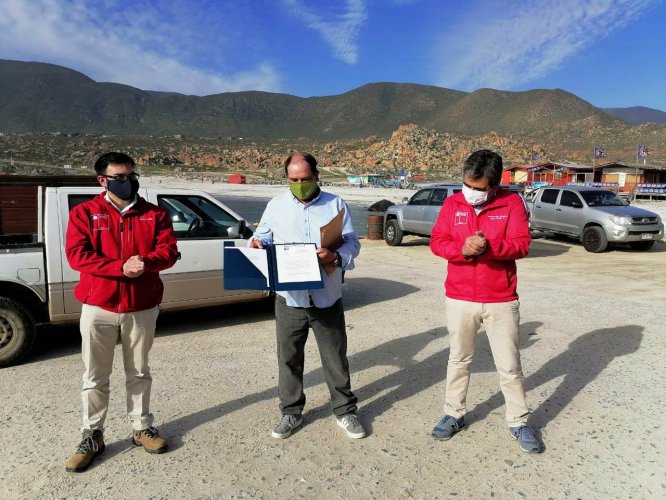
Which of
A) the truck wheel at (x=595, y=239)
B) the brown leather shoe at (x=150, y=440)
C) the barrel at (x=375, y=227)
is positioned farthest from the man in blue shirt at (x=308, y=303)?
the barrel at (x=375, y=227)

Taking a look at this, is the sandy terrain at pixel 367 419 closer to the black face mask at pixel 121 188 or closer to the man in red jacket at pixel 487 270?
the man in red jacket at pixel 487 270

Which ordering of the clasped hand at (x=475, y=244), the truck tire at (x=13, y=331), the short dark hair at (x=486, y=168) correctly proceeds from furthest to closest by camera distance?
the truck tire at (x=13, y=331), the short dark hair at (x=486, y=168), the clasped hand at (x=475, y=244)

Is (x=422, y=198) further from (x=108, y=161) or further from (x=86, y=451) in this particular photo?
(x=86, y=451)

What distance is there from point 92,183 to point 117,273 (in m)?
3.88

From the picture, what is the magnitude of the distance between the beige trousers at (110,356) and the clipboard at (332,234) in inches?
46.0

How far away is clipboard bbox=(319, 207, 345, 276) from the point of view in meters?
3.30

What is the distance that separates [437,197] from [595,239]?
168 inches

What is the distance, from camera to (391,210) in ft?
50.1

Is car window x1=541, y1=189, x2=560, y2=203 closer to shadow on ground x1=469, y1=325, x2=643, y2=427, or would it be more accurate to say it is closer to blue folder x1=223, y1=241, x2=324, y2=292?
shadow on ground x1=469, y1=325, x2=643, y2=427

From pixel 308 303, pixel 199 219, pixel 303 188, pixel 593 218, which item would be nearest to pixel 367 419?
pixel 308 303

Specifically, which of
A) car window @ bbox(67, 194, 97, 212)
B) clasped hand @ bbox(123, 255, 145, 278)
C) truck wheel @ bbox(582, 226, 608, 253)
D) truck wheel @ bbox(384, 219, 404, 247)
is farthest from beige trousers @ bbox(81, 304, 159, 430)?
truck wheel @ bbox(582, 226, 608, 253)

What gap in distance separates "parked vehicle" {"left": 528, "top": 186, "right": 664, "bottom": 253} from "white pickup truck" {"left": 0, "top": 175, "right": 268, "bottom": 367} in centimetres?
1049

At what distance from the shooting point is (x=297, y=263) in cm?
321

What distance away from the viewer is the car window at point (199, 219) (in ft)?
20.0
